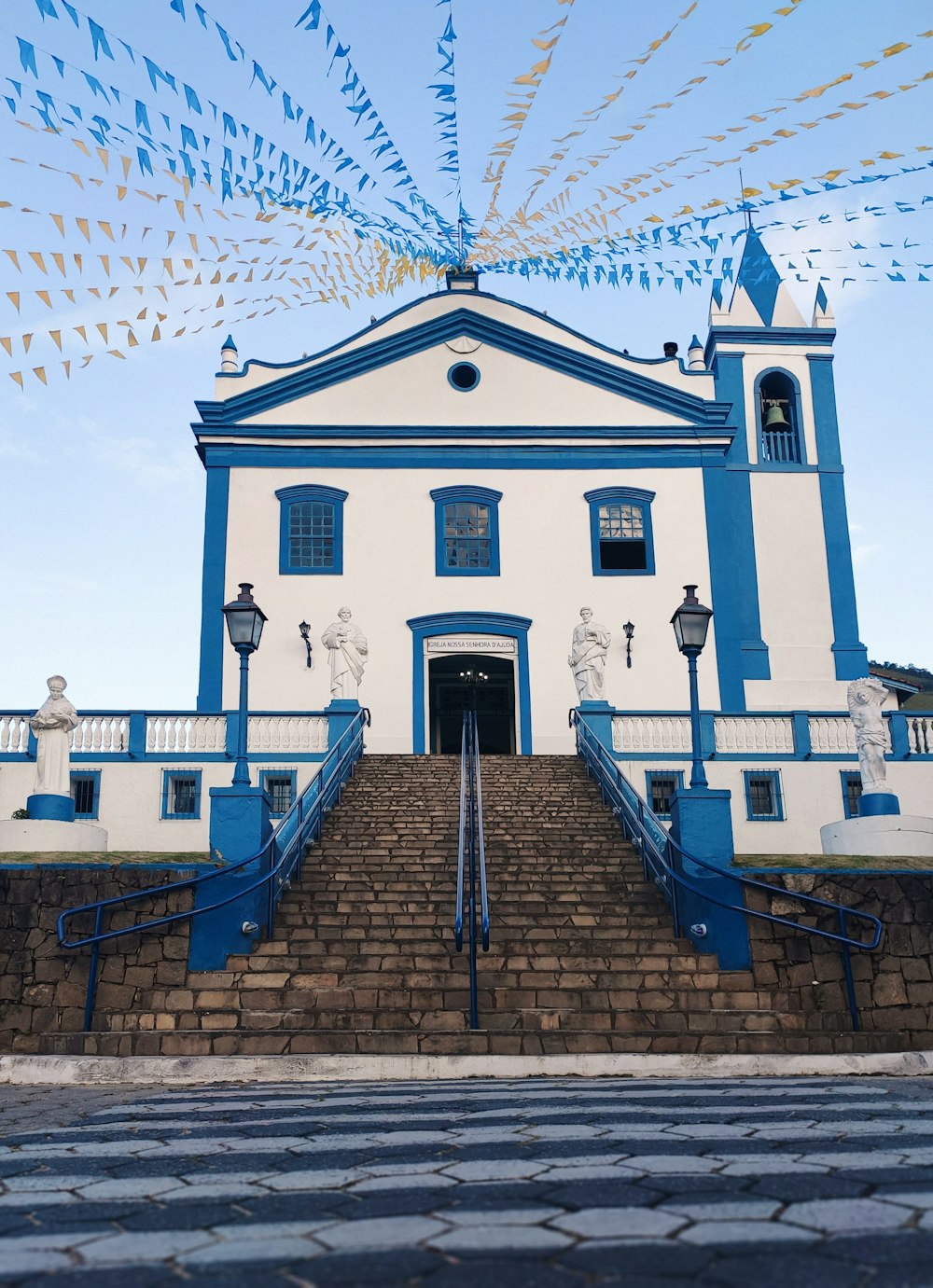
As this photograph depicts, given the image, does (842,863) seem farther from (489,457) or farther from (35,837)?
(489,457)

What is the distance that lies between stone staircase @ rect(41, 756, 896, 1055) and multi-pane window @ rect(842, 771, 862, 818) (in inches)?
225

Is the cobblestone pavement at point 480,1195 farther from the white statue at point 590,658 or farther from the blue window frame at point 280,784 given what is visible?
the white statue at point 590,658

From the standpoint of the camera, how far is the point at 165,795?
1817 cm

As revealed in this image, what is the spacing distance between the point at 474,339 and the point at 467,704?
6.88m

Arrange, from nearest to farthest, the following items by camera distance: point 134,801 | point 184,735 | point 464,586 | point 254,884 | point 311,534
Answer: point 254,884 < point 134,801 < point 184,735 < point 464,586 < point 311,534

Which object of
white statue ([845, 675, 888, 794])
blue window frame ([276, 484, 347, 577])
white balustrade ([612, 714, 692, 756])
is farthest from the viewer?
blue window frame ([276, 484, 347, 577])

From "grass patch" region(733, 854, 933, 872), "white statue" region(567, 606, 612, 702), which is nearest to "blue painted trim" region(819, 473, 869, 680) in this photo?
"white statue" region(567, 606, 612, 702)

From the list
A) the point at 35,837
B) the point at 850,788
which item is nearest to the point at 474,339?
the point at 850,788

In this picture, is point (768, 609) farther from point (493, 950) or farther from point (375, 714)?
point (493, 950)

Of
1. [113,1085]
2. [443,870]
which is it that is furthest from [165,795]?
[113,1085]

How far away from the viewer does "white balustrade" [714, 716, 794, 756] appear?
61.3ft

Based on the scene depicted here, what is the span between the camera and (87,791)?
59.5 ft

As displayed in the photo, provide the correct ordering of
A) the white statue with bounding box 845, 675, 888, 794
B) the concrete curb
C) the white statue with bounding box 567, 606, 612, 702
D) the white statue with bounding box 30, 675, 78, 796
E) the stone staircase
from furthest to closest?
the white statue with bounding box 567, 606, 612, 702, the white statue with bounding box 845, 675, 888, 794, the white statue with bounding box 30, 675, 78, 796, the stone staircase, the concrete curb

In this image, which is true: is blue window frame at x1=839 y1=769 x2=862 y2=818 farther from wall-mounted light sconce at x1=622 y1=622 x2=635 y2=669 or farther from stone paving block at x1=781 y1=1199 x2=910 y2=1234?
stone paving block at x1=781 y1=1199 x2=910 y2=1234
